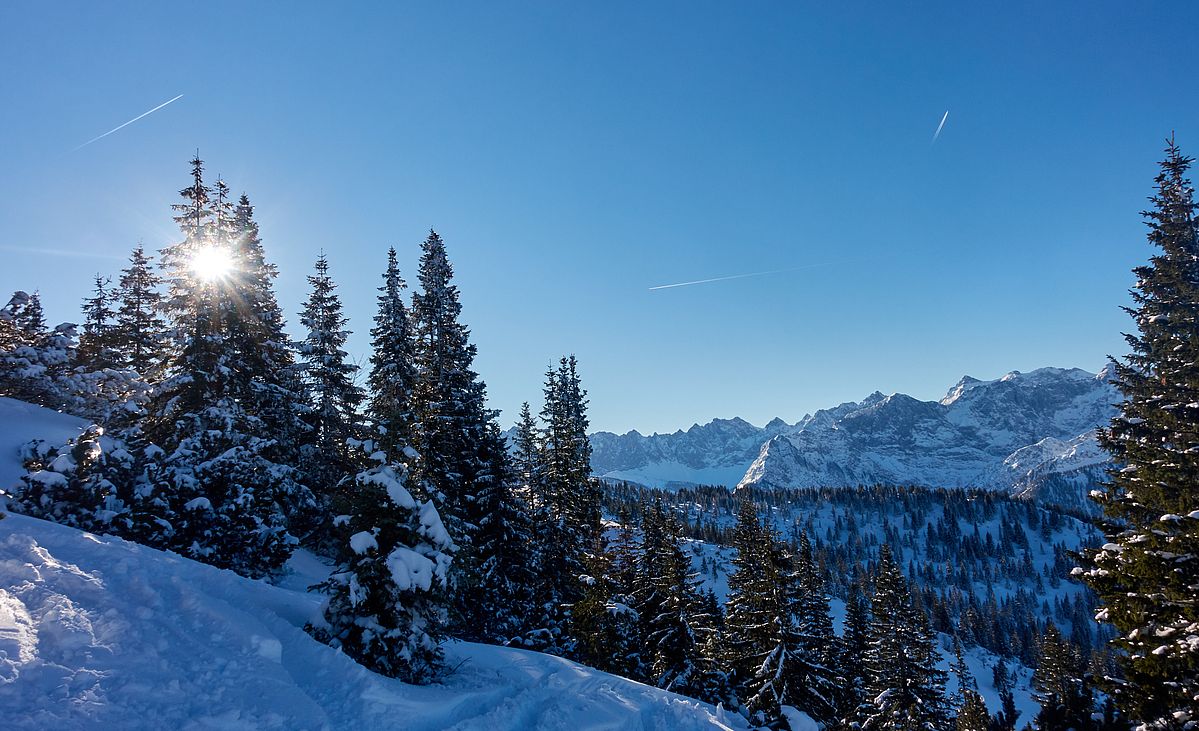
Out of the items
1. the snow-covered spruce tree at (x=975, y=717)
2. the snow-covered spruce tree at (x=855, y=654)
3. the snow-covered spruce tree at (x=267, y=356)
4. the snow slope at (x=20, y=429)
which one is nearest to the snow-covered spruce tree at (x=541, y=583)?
the snow-covered spruce tree at (x=267, y=356)

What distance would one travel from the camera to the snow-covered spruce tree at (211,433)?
56.6 ft

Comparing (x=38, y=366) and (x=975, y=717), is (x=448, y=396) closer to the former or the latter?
(x=38, y=366)

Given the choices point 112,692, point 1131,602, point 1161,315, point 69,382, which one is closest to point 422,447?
point 112,692

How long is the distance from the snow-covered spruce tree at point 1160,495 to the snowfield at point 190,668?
11.3 metres

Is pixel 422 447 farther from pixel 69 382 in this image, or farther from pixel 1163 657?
pixel 1163 657

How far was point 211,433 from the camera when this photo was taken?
18359 millimetres

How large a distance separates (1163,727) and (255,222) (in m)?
36.6

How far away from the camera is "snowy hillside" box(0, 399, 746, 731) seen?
693cm

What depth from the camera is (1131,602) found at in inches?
572

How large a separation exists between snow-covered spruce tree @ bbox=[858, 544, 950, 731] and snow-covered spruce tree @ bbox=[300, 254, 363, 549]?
32.6 m

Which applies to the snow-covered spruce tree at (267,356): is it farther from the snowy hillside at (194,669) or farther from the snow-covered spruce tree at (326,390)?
the snowy hillside at (194,669)

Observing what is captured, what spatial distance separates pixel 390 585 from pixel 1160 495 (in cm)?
1977

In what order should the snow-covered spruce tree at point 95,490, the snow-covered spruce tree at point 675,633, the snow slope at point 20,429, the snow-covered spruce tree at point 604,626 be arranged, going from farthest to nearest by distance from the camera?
the snow-covered spruce tree at point 675,633 → the snow-covered spruce tree at point 604,626 → the snow slope at point 20,429 → the snow-covered spruce tree at point 95,490

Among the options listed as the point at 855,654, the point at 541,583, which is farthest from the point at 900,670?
the point at 541,583
